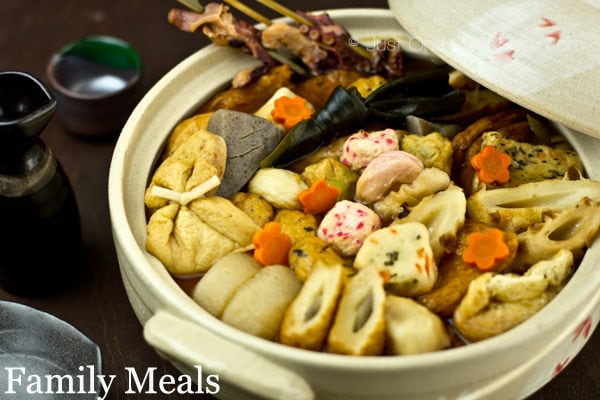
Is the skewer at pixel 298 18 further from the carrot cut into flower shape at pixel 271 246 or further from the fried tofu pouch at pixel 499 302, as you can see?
the fried tofu pouch at pixel 499 302

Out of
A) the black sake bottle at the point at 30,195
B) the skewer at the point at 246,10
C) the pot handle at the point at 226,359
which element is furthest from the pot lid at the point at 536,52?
the black sake bottle at the point at 30,195

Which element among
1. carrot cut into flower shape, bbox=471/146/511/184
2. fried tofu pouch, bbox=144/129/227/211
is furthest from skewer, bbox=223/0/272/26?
carrot cut into flower shape, bbox=471/146/511/184

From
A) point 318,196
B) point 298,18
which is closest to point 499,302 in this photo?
point 318,196

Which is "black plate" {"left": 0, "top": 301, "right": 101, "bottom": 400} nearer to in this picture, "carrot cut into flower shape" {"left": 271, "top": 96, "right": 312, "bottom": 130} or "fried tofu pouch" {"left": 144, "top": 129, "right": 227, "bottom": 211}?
"fried tofu pouch" {"left": 144, "top": 129, "right": 227, "bottom": 211}

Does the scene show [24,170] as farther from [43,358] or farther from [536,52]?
[536,52]

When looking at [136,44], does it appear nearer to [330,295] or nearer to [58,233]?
[58,233]

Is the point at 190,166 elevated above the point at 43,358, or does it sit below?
above
